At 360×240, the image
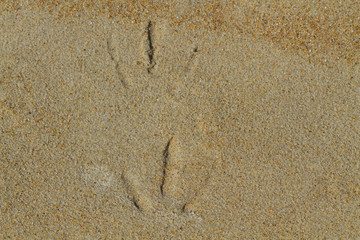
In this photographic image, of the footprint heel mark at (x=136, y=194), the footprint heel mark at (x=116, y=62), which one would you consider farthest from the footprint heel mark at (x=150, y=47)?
the footprint heel mark at (x=136, y=194)

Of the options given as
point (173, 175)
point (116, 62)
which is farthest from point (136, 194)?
point (116, 62)

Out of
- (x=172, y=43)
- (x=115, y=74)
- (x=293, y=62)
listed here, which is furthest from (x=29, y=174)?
(x=293, y=62)

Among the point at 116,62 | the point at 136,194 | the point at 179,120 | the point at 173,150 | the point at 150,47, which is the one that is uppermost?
the point at 150,47

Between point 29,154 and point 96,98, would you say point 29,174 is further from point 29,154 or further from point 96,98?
point 96,98

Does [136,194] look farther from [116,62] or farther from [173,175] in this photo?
[116,62]

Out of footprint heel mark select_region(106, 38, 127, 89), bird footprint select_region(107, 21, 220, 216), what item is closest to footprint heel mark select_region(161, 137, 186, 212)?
bird footprint select_region(107, 21, 220, 216)

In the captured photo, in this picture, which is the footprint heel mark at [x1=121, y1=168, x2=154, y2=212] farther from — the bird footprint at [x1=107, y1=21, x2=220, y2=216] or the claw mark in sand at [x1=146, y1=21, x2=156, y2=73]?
the claw mark in sand at [x1=146, y1=21, x2=156, y2=73]

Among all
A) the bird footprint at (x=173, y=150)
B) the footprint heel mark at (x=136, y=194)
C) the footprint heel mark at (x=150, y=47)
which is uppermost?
the footprint heel mark at (x=150, y=47)

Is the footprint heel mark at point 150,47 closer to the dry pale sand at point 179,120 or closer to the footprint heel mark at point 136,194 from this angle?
the dry pale sand at point 179,120
